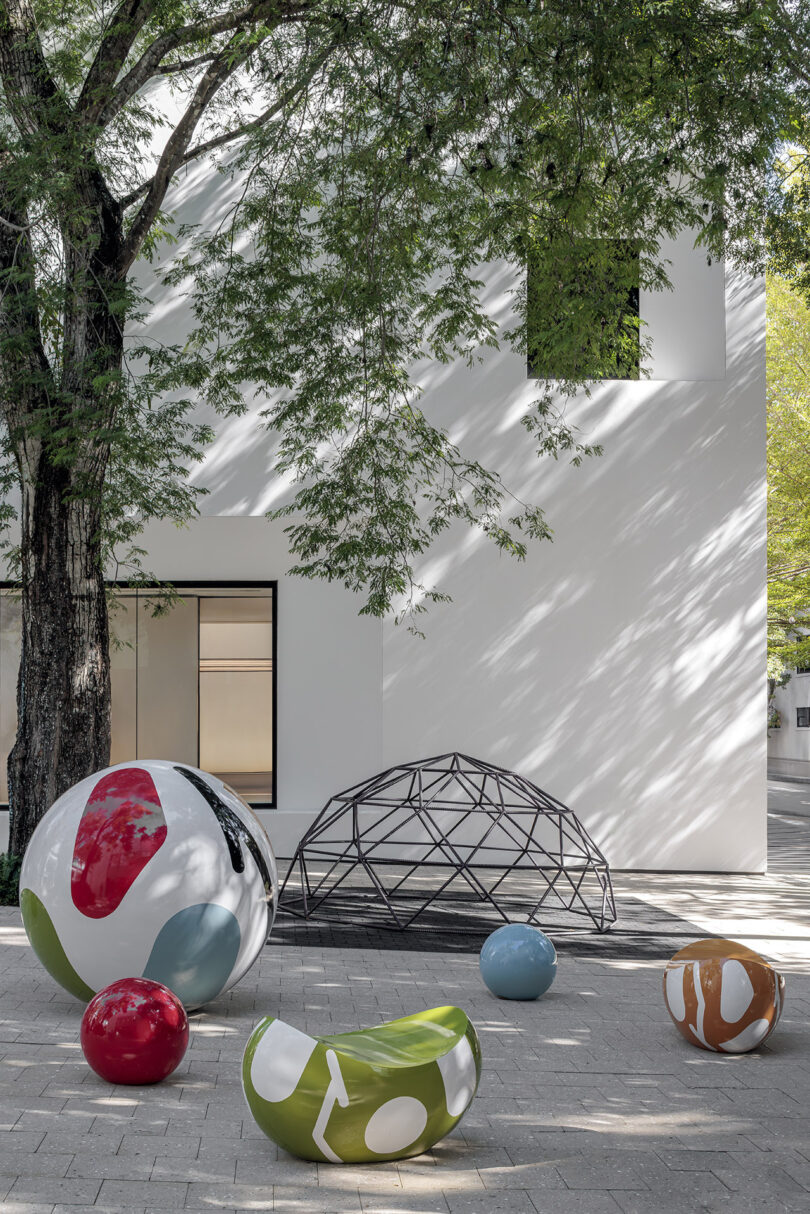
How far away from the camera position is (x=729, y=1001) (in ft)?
20.9

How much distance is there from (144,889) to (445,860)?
8.41 metres

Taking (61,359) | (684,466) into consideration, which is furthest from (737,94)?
(684,466)

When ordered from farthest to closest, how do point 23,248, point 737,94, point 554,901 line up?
point 554,901 → point 23,248 → point 737,94

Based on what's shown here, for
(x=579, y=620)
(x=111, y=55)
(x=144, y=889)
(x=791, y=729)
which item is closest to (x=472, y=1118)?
(x=144, y=889)

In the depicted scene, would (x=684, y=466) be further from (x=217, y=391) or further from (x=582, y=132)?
(x=582, y=132)

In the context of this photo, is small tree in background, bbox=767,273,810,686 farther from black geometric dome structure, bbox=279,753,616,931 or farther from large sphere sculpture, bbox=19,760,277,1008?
large sphere sculpture, bbox=19,760,277,1008

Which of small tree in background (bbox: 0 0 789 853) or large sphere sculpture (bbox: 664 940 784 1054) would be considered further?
small tree in background (bbox: 0 0 789 853)

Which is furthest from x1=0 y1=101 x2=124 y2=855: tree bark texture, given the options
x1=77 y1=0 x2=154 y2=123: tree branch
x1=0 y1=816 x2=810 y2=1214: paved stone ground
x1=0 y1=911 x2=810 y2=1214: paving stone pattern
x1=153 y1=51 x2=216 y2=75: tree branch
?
x1=0 y1=911 x2=810 y2=1214: paving stone pattern

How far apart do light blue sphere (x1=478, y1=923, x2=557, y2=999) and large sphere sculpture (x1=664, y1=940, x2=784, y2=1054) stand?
4.11 ft

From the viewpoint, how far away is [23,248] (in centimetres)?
1084

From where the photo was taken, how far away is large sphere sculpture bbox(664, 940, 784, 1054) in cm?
636

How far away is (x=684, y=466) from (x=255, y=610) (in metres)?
5.69

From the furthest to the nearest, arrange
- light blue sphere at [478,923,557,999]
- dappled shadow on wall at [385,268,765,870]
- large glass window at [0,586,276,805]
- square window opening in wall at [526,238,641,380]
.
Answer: large glass window at [0,586,276,805] < dappled shadow on wall at [385,268,765,870] < square window opening in wall at [526,238,641,380] < light blue sphere at [478,923,557,999]

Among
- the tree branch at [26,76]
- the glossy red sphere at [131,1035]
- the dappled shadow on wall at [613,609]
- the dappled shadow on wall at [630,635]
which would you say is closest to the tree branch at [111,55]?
the tree branch at [26,76]
